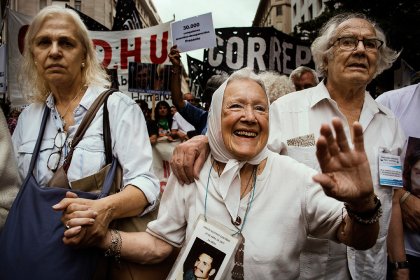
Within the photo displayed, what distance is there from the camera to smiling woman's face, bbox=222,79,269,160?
64.2 inches

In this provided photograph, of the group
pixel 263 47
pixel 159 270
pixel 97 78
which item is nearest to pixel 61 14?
pixel 97 78

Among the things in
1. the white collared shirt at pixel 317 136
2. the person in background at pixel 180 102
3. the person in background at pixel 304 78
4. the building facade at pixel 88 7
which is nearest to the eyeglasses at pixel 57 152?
the white collared shirt at pixel 317 136

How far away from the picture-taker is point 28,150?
1.86 metres

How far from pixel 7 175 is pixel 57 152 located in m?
0.25

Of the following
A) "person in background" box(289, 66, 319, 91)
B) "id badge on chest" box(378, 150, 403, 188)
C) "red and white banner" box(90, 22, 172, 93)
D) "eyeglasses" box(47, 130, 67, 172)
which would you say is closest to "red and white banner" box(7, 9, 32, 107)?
"red and white banner" box(90, 22, 172, 93)

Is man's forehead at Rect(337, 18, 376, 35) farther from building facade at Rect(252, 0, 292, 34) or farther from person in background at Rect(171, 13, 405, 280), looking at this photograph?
building facade at Rect(252, 0, 292, 34)

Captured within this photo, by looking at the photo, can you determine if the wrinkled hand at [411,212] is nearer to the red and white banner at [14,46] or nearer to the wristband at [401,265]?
the wristband at [401,265]

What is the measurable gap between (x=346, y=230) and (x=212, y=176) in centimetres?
59

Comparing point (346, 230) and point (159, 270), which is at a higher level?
point (346, 230)

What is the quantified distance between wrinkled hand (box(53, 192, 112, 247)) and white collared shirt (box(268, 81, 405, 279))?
1019 millimetres

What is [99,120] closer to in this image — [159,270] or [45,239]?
[45,239]

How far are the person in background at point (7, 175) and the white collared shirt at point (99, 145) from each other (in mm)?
68

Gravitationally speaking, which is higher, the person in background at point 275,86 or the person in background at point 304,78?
the person in background at point 304,78

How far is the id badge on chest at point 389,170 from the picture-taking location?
204cm
